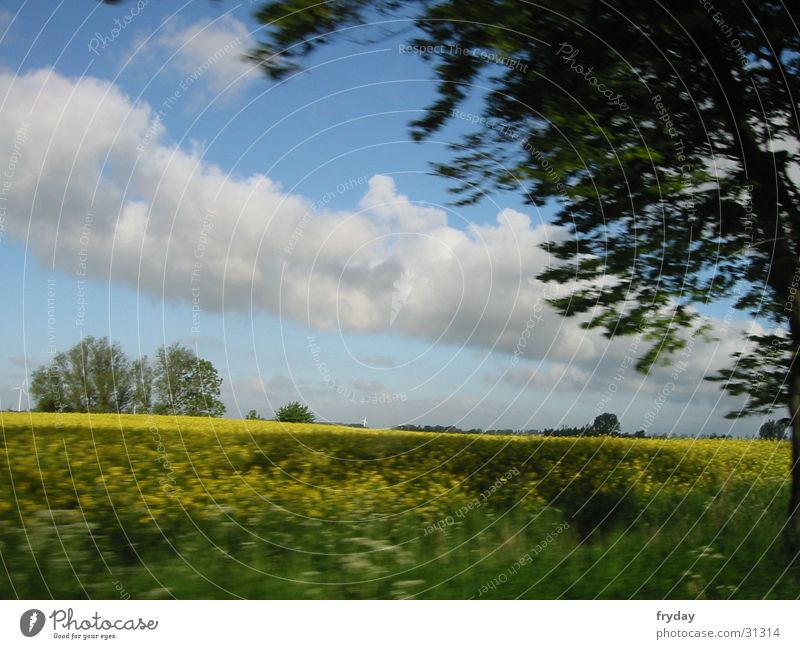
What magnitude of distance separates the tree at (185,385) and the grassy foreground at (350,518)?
0.18 meters

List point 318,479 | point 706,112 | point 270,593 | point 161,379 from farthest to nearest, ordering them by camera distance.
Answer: point 706,112
point 318,479
point 161,379
point 270,593

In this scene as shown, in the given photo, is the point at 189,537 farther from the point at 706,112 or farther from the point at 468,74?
the point at 706,112

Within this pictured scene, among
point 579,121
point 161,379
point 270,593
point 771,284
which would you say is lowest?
point 270,593

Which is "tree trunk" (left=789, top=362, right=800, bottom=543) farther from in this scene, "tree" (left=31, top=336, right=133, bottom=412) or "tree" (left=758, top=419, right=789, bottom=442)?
"tree" (left=31, top=336, right=133, bottom=412)

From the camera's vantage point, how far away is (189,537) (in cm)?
578

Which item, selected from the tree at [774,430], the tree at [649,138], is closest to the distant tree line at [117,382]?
the tree at [649,138]

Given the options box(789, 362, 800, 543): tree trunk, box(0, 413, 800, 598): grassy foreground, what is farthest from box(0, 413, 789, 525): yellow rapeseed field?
box(789, 362, 800, 543): tree trunk

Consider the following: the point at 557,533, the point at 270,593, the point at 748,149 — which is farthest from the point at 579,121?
the point at 270,593

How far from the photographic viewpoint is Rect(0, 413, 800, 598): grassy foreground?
18.3ft

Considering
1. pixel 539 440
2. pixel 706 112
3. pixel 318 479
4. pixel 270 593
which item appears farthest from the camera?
pixel 539 440

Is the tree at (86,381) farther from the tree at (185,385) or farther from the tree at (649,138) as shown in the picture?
the tree at (649,138)

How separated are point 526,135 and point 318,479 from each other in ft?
12.1

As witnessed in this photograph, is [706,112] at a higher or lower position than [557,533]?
higher

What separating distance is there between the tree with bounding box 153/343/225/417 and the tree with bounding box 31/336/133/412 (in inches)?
11.4
